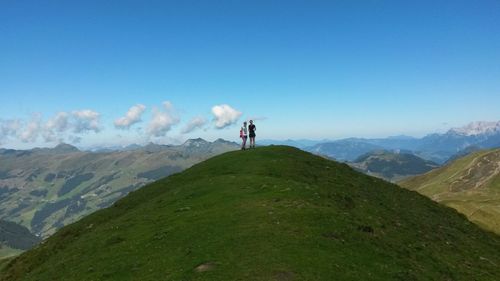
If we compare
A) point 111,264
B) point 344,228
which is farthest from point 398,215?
point 111,264

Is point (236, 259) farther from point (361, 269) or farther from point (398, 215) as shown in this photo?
point (398, 215)

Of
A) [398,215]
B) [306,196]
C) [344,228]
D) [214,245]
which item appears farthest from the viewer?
[398,215]

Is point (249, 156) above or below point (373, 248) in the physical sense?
above

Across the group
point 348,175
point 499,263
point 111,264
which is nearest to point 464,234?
point 499,263

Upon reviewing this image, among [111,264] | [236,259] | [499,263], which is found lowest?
[499,263]

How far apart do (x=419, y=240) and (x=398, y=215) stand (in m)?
8.58

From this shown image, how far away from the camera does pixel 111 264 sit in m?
32.2

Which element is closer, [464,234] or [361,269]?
[361,269]

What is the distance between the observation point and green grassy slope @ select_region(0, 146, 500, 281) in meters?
27.2

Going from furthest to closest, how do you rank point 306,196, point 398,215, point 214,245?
1. point 398,215
2. point 306,196
3. point 214,245

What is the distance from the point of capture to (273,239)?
29.8 m

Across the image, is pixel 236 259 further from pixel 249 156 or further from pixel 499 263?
pixel 249 156

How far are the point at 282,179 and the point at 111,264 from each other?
2478cm

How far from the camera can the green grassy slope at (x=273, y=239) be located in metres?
27.2
